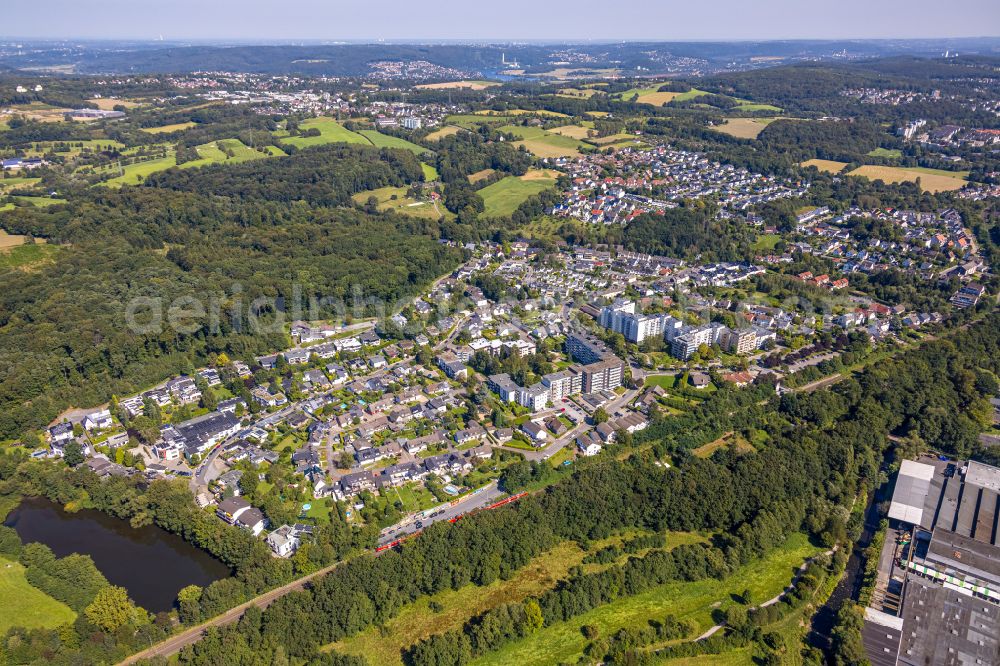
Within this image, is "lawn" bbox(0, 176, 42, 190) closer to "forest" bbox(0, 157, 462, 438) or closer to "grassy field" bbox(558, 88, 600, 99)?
"forest" bbox(0, 157, 462, 438)

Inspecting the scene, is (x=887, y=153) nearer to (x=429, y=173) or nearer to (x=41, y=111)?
(x=429, y=173)

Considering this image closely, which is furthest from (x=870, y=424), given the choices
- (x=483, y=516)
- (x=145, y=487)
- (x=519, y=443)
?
(x=145, y=487)

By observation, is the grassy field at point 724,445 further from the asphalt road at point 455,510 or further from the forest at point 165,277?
the forest at point 165,277

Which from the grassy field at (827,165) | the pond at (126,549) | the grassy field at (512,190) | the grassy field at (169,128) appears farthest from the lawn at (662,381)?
the grassy field at (169,128)

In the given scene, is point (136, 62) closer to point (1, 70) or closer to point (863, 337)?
point (1, 70)

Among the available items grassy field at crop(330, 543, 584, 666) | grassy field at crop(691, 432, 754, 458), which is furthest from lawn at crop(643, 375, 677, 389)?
grassy field at crop(330, 543, 584, 666)

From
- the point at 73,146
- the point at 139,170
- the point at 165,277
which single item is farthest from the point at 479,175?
the point at 73,146
